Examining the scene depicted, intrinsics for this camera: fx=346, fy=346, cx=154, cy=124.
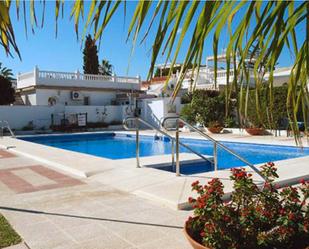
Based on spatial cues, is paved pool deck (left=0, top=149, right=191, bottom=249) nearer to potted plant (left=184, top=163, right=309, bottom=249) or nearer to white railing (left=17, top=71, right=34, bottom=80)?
potted plant (left=184, top=163, right=309, bottom=249)

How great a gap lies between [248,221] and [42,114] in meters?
24.2

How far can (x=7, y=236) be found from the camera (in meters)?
4.12

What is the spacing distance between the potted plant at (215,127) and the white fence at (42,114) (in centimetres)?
987

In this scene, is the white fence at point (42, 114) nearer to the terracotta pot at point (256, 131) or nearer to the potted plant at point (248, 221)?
the terracotta pot at point (256, 131)

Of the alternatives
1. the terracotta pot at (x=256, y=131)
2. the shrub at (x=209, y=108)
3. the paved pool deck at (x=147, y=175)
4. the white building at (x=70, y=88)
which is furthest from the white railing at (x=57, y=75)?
the paved pool deck at (x=147, y=175)

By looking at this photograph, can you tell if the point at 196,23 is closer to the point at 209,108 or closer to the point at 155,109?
the point at 209,108

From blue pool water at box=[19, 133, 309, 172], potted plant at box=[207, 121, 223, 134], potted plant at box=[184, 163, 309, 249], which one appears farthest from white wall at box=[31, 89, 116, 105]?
potted plant at box=[184, 163, 309, 249]

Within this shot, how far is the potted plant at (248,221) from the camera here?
275 centimetres

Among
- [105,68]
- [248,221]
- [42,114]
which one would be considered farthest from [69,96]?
[248,221]

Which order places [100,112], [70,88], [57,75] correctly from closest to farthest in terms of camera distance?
1. [100,112]
2. [57,75]
3. [70,88]

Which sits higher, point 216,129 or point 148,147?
point 216,129

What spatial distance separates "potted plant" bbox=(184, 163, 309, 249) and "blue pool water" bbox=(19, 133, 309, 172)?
24.6 feet

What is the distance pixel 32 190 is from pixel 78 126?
1906 cm

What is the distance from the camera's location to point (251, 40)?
1333 millimetres
